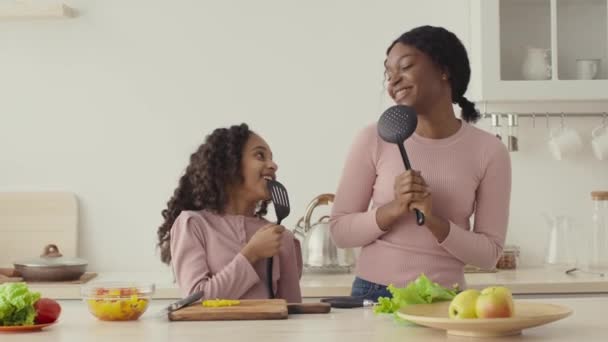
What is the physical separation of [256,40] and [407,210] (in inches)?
62.4

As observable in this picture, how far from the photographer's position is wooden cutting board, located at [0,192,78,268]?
152 inches

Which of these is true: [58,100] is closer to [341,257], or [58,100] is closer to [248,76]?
[248,76]

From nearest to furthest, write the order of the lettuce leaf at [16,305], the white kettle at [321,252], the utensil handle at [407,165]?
the lettuce leaf at [16,305] < the utensil handle at [407,165] < the white kettle at [321,252]

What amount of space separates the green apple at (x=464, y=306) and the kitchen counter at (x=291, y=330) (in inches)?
1.6

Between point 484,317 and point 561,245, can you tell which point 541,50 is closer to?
point 561,245

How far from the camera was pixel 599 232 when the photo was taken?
151 inches

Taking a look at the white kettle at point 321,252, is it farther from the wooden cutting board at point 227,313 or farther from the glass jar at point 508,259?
the wooden cutting board at point 227,313

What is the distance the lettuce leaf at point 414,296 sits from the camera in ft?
7.03

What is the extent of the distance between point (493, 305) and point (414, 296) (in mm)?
275

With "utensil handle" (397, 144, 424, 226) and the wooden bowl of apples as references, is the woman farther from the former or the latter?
the wooden bowl of apples

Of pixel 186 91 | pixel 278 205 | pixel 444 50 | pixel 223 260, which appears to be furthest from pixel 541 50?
pixel 223 260

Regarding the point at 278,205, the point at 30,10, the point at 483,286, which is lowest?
the point at 483,286

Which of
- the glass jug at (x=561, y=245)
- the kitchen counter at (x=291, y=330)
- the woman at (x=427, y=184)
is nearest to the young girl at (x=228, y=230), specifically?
the woman at (x=427, y=184)

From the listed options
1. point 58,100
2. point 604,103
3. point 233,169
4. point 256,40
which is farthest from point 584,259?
point 58,100
